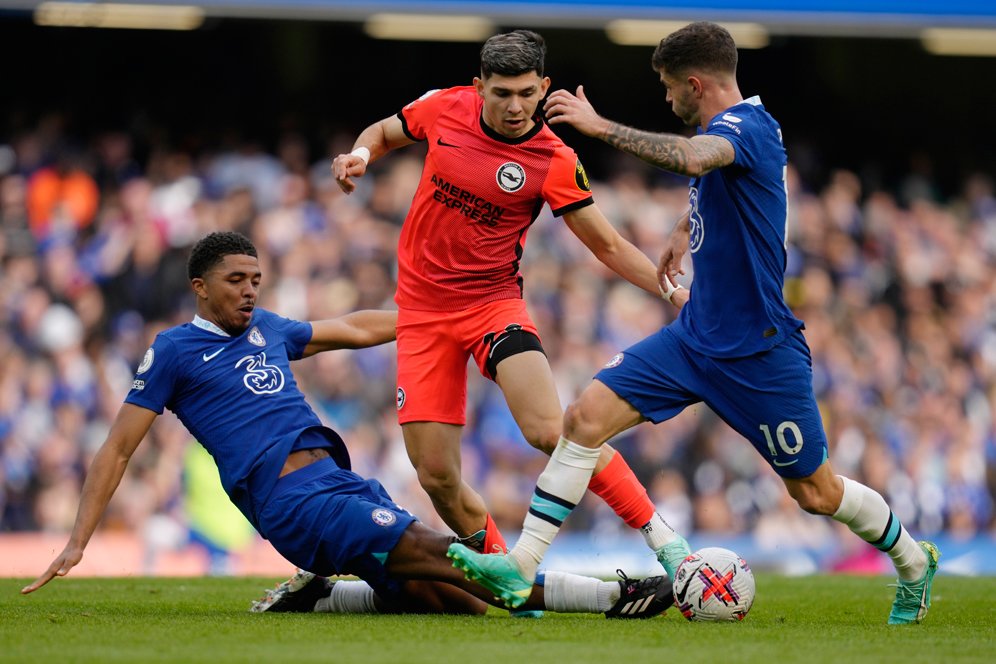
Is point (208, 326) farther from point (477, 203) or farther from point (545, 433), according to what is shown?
point (545, 433)

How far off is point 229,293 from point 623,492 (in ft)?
7.35

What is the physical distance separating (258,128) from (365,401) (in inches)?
199

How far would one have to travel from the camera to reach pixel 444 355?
23.4 ft

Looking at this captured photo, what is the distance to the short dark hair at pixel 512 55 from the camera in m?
6.63

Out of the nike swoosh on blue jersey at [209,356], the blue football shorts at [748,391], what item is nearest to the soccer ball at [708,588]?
the blue football shorts at [748,391]

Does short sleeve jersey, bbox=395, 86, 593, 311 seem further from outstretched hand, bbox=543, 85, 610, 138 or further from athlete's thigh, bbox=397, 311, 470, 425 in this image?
outstretched hand, bbox=543, 85, 610, 138

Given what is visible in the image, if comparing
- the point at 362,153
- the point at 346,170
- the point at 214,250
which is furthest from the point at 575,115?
the point at 214,250

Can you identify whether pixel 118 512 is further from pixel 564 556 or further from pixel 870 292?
pixel 870 292

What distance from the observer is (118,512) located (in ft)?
43.9

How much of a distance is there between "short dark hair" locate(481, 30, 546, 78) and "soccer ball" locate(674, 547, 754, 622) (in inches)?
100

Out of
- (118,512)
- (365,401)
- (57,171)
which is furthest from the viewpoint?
(57,171)

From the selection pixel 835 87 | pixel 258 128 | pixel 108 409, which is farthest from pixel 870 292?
pixel 108 409


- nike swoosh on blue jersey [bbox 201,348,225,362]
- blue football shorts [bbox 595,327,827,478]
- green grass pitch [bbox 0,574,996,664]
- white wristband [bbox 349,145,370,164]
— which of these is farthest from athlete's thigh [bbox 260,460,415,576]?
white wristband [bbox 349,145,370,164]

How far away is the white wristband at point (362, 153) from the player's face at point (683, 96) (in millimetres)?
1589
